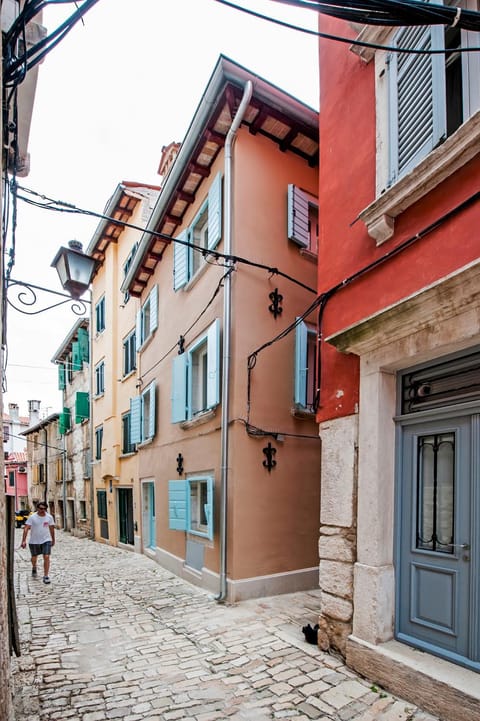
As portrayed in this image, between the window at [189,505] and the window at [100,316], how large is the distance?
10.1 m

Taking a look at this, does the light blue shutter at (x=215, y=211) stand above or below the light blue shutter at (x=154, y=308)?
above

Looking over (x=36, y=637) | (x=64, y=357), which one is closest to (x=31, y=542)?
(x=36, y=637)

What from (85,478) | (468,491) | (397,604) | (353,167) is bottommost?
(85,478)

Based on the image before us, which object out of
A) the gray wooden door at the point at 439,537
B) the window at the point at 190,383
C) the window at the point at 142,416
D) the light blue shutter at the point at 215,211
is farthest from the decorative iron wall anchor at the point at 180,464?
the gray wooden door at the point at 439,537

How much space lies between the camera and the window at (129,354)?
44.3 feet

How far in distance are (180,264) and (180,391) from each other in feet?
8.52

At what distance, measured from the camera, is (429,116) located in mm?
3539

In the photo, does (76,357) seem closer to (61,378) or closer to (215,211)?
(61,378)

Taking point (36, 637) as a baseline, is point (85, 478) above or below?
below

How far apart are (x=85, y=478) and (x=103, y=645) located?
1485 centimetres

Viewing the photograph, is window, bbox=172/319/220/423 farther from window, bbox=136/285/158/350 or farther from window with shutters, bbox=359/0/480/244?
window with shutters, bbox=359/0/480/244

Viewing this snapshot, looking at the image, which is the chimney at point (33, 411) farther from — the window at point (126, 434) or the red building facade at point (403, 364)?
the red building facade at point (403, 364)

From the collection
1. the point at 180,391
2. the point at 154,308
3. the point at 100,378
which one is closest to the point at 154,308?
the point at 154,308

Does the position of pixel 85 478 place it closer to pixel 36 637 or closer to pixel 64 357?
pixel 64 357
